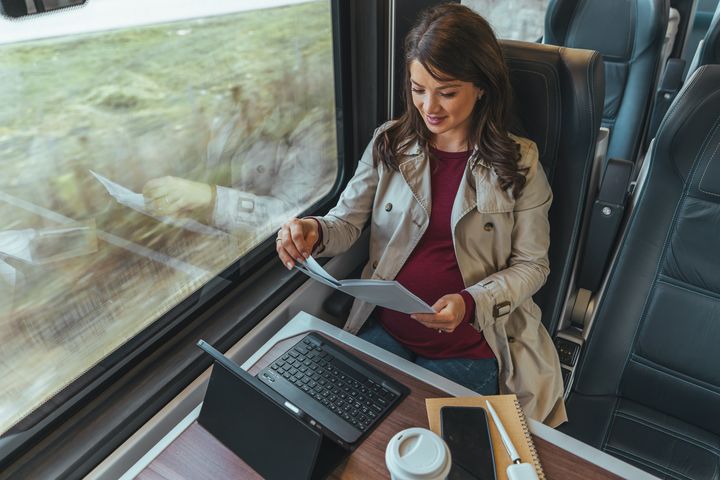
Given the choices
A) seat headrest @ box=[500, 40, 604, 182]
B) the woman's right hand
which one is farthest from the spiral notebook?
seat headrest @ box=[500, 40, 604, 182]

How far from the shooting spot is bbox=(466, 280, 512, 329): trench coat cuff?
1150mm

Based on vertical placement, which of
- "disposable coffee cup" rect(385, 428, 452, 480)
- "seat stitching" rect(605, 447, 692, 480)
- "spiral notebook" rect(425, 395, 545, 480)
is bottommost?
"seat stitching" rect(605, 447, 692, 480)

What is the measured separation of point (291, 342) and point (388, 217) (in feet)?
1.31

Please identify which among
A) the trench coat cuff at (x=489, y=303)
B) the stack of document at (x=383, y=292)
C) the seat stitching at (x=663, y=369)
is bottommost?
the seat stitching at (x=663, y=369)

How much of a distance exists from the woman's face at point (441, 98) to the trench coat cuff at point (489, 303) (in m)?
0.36

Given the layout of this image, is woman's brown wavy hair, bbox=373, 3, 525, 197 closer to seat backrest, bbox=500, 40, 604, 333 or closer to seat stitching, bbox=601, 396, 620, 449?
seat backrest, bbox=500, 40, 604, 333

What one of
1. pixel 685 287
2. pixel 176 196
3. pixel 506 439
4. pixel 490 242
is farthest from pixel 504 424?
pixel 176 196

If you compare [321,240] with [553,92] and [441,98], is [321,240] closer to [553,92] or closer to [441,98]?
[441,98]

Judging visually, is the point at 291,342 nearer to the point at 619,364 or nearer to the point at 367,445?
the point at 367,445

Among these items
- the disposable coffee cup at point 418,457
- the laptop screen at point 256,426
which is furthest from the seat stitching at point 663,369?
the laptop screen at point 256,426

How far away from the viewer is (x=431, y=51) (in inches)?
43.7

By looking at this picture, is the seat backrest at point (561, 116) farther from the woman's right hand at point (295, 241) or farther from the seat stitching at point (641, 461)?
the woman's right hand at point (295, 241)

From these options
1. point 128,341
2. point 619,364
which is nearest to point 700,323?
point 619,364

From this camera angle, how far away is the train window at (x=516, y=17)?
2.25 metres
